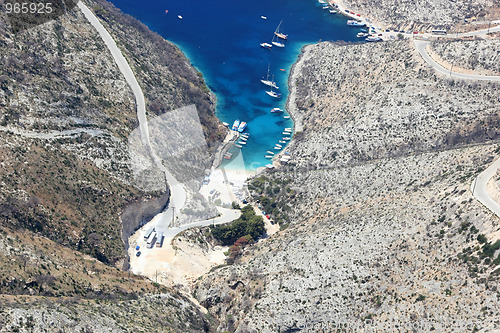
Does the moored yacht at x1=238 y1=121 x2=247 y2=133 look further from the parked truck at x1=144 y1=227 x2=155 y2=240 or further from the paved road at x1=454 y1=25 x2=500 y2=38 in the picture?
the paved road at x1=454 y1=25 x2=500 y2=38

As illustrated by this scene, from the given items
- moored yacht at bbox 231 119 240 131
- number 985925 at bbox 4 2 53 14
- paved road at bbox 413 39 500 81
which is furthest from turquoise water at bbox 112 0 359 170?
number 985925 at bbox 4 2 53 14

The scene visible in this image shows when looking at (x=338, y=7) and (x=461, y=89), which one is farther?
(x=338, y=7)

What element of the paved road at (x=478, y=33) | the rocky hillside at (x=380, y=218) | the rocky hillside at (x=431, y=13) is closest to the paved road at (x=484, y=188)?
the rocky hillside at (x=380, y=218)

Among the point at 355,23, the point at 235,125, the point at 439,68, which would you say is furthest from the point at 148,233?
the point at 355,23

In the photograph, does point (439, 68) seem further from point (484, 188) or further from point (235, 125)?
point (235, 125)

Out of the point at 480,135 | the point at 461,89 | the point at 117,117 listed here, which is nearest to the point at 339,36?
the point at 461,89

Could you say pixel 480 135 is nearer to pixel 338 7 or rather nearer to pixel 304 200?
pixel 304 200
